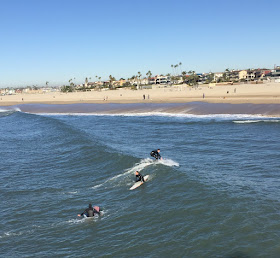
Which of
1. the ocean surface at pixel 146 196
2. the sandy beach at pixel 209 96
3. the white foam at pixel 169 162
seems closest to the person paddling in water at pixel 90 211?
the ocean surface at pixel 146 196

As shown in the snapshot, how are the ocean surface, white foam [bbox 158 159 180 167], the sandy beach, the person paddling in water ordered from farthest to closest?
the sandy beach
white foam [bbox 158 159 180 167]
the person paddling in water
the ocean surface

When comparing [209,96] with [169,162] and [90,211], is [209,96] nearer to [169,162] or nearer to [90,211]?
[169,162]

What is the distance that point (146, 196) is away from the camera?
735 inches

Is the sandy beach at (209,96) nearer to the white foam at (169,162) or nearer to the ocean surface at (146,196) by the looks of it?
the ocean surface at (146,196)

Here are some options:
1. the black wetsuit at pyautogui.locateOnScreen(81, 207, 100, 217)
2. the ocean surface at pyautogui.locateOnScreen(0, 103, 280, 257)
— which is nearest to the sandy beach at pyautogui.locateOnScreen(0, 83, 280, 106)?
the ocean surface at pyautogui.locateOnScreen(0, 103, 280, 257)

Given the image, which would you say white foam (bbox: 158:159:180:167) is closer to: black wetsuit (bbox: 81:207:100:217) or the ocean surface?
the ocean surface

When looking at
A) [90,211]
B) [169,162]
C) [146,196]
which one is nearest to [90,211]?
[90,211]

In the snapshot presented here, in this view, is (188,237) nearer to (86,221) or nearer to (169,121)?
(86,221)

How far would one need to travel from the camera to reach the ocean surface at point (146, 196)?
43.6ft

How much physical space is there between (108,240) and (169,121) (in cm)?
3635

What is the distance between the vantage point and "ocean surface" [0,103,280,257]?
13.3 m

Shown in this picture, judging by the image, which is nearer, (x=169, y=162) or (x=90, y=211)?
(x=90, y=211)

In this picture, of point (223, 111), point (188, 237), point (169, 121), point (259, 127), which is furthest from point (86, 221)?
point (223, 111)

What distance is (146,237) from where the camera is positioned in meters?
13.8
